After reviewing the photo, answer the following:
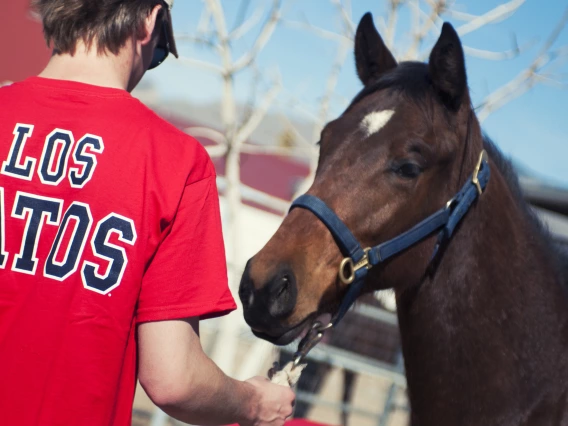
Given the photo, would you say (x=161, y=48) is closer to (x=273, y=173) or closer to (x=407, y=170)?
(x=407, y=170)

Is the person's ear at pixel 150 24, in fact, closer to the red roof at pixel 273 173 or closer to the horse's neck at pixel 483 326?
the horse's neck at pixel 483 326

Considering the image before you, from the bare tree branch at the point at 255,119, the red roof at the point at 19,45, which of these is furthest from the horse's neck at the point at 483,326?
the red roof at the point at 19,45

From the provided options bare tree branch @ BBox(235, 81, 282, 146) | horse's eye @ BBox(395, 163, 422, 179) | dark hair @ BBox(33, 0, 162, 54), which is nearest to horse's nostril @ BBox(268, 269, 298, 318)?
horse's eye @ BBox(395, 163, 422, 179)

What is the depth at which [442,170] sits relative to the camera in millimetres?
2256

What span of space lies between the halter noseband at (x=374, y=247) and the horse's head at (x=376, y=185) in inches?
1.0

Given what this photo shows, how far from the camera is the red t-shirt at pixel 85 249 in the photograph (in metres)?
1.34

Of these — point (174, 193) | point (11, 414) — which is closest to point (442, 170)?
point (174, 193)

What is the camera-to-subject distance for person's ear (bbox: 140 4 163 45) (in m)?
1.49

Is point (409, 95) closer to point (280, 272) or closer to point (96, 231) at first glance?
point (280, 272)

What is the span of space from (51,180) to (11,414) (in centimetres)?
50

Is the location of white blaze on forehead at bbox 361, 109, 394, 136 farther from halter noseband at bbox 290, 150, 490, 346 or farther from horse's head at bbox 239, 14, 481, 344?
halter noseband at bbox 290, 150, 490, 346

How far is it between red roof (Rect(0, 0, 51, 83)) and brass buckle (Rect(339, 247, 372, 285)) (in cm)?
971

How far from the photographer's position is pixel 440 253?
7.41 ft

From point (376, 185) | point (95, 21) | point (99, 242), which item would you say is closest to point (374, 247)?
point (376, 185)
